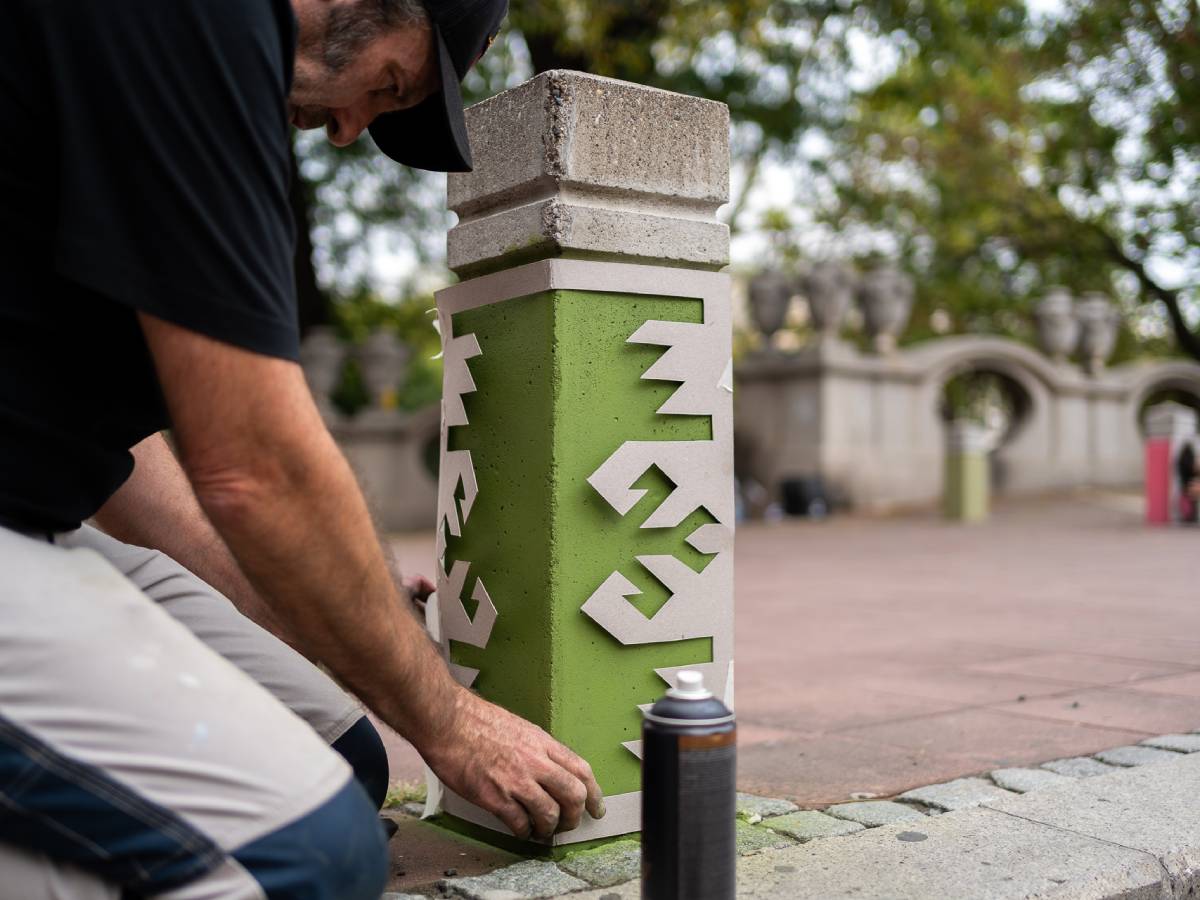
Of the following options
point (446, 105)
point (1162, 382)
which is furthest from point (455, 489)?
point (1162, 382)

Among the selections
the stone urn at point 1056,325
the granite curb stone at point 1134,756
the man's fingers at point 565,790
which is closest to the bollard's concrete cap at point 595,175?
the man's fingers at point 565,790

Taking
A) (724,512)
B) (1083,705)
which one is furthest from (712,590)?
(1083,705)

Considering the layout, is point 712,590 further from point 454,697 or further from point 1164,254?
point 1164,254

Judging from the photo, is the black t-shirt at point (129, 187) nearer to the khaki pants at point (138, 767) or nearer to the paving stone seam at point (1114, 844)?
the khaki pants at point (138, 767)

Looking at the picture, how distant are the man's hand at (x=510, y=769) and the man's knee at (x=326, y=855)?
1.15 ft

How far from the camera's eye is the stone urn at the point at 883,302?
16875 mm

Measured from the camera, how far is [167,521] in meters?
2.46

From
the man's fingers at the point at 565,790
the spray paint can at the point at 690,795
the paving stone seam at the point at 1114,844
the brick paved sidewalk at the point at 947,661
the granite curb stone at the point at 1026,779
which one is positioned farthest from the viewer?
the brick paved sidewalk at the point at 947,661

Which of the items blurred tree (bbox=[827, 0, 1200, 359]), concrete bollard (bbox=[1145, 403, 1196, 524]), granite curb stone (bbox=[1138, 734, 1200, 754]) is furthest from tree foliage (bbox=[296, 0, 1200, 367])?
granite curb stone (bbox=[1138, 734, 1200, 754])

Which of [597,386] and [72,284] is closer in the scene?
[72,284]

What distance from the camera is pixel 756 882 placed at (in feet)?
7.31

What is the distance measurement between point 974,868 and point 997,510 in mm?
14938

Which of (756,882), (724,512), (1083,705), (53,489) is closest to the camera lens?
(53,489)

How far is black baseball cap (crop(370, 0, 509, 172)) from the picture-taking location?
189 cm
